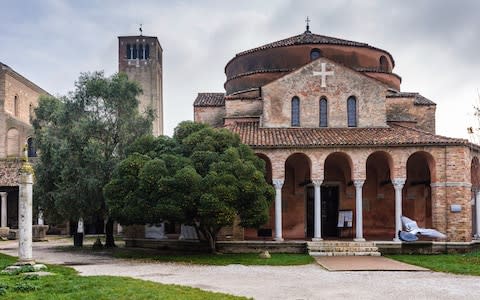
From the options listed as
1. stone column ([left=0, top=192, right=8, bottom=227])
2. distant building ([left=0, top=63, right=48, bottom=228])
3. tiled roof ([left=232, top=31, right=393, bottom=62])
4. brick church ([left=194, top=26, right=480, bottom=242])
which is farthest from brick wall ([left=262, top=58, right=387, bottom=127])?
distant building ([left=0, top=63, right=48, bottom=228])

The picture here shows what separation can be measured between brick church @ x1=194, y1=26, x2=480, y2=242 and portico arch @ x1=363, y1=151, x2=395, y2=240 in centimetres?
5

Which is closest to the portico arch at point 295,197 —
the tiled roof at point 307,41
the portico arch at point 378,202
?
the portico arch at point 378,202

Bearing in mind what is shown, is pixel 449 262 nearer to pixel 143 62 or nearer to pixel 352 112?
pixel 352 112

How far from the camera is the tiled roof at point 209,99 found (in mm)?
33000

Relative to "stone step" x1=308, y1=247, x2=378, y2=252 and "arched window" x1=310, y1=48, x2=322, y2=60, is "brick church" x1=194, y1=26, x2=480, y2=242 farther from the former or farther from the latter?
"stone step" x1=308, y1=247, x2=378, y2=252

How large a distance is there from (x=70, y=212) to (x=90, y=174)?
6.43ft

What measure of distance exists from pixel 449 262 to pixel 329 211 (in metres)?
8.77

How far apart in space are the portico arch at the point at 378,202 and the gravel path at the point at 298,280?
9344mm

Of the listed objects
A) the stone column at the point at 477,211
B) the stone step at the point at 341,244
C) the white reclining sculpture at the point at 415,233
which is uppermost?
the stone column at the point at 477,211

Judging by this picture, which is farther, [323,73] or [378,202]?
[378,202]

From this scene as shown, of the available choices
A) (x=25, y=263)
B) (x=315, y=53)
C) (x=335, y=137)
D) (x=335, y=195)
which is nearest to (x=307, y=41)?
(x=315, y=53)

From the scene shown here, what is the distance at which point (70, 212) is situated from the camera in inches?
1057

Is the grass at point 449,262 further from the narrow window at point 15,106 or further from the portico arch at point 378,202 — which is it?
the narrow window at point 15,106

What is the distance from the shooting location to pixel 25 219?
17484 millimetres
